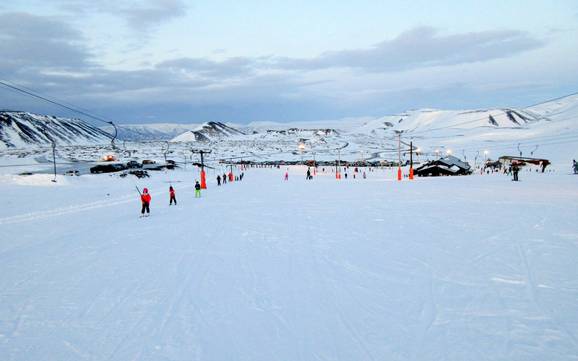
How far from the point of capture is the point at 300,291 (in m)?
6.80

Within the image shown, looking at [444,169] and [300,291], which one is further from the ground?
[444,169]

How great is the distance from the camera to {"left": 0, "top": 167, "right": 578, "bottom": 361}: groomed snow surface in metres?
4.88

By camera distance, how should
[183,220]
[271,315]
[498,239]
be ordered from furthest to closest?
[183,220] → [498,239] → [271,315]

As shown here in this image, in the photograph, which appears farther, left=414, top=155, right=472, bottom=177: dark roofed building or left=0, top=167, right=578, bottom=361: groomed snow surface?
left=414, top=155, right=472, bottom=177: dark roofed building

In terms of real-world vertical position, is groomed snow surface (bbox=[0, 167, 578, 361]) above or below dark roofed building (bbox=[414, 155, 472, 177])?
below

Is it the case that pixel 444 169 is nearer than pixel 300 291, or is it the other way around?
pixel 300 291

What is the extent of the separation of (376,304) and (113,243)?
8981 millimetres

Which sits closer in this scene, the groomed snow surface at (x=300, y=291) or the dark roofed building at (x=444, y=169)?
the groomed snow surface at (x=300, y=291)

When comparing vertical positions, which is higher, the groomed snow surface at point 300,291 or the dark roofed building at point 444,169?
the dark roofed building at point 444,169

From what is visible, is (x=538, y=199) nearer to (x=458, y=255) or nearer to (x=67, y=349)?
(x=458, y=255)

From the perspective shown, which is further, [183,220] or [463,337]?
[183,220]

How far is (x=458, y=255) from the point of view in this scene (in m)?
8.77

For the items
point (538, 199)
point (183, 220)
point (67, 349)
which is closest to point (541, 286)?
point (67, 349)

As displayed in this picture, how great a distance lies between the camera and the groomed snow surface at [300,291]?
4883 mm
